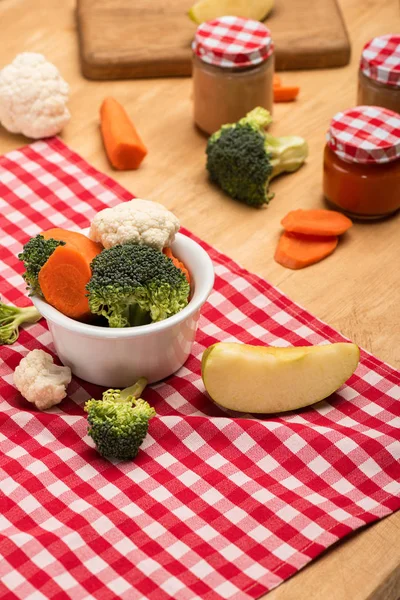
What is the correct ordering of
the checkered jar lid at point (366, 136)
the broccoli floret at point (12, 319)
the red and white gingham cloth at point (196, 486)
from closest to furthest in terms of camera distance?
the red and white gingham cloth at point (196, 486)
the broccoli floret at point (12, 319)
the checkered jar lid at point (366, 136)

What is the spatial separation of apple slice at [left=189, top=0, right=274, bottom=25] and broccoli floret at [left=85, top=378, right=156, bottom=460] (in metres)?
1.54

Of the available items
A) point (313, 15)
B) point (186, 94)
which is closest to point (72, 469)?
point (186, 94)

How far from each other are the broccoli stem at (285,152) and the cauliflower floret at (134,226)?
2.30 feet

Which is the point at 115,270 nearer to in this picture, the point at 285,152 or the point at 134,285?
the point at 134,285

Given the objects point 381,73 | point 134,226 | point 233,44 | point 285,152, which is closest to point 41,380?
point 134,226

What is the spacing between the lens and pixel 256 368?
1.65 metres

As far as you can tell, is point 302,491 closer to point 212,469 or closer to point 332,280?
point 212,469

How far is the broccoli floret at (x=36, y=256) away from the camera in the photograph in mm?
1634

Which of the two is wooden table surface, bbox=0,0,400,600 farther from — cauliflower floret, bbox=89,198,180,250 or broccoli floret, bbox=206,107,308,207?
cauliflower floret, bbox=89,198,180,250

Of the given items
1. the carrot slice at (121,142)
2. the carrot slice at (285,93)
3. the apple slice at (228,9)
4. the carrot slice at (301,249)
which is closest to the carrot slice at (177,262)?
the carrot slice at (301,249)

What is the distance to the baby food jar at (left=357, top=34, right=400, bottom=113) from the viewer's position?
7.55ft

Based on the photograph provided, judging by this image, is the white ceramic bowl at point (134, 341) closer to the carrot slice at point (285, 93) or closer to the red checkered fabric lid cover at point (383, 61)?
the red checkered fabric lid cover at point (383, 61)

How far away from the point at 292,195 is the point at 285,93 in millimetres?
450

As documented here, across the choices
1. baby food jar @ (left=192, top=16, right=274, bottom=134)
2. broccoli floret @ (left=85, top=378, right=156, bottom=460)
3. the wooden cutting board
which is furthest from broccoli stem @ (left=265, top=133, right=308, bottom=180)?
broccoli floret @ (left=85, top=378, right=156, bottom=460)
